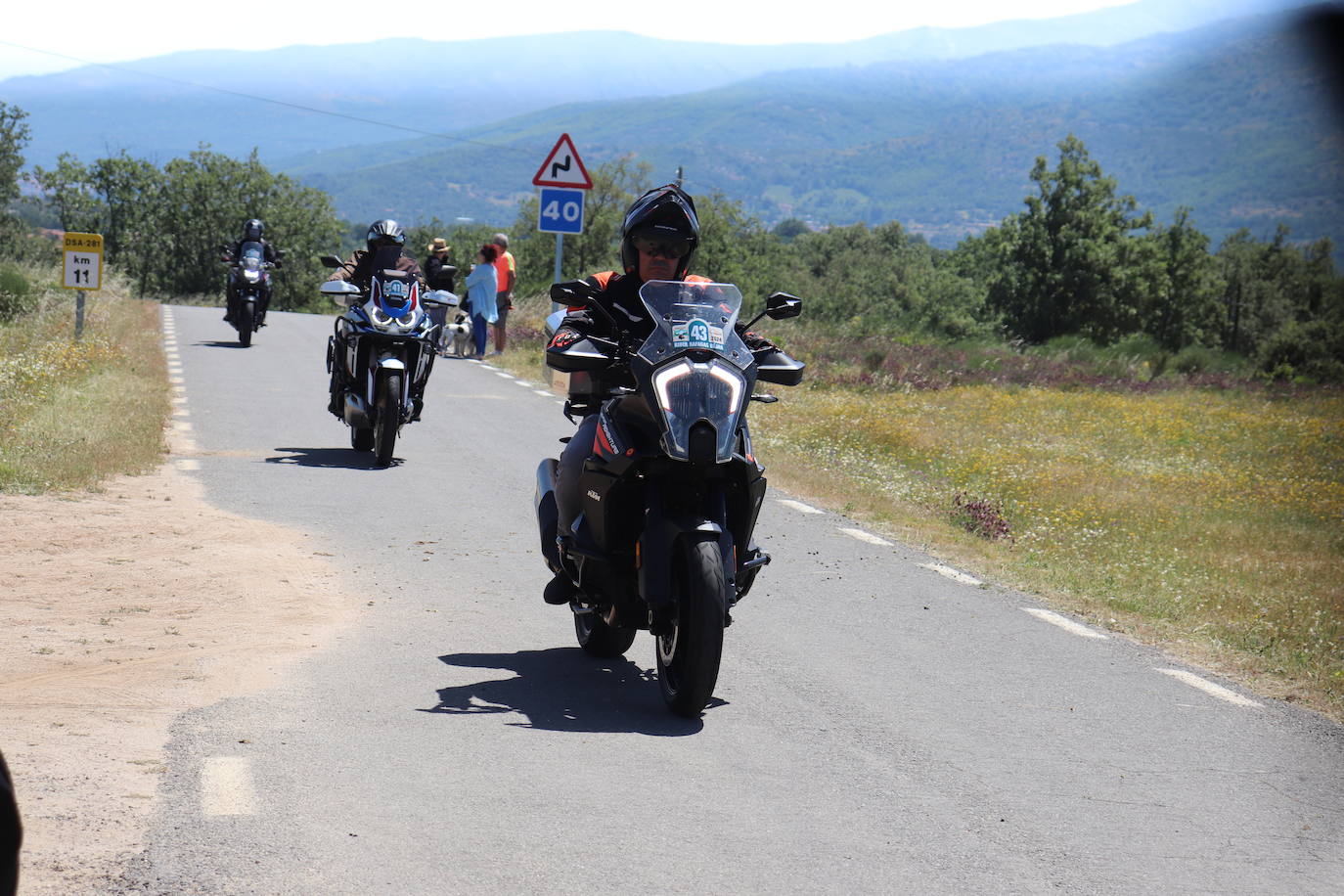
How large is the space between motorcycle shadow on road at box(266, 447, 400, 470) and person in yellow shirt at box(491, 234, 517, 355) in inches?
447

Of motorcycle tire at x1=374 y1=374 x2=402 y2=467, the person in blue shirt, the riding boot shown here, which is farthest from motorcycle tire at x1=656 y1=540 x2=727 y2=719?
the person in blue shirt

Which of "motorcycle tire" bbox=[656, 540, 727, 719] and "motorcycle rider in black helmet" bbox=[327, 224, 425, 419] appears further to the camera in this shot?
"motorcycle rider in black helmet" bbox=[327, 224, 425, 419]

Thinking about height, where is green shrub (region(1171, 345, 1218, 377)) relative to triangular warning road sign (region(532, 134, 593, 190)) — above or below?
below

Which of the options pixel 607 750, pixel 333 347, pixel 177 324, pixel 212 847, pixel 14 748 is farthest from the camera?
pixel 177 324

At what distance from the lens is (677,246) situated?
20.7 feet

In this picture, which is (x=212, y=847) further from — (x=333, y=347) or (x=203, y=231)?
(x=203, y=231)

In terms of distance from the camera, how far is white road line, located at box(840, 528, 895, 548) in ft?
34.1

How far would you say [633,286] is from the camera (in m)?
6.30

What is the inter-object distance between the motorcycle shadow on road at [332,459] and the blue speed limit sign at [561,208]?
30.1 feet

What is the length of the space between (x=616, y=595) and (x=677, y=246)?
150 centimetres

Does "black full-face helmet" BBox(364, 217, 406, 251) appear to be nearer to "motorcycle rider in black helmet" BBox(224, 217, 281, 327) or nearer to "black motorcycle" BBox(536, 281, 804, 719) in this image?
"black motorcycle" BBox(536, 281, 804, 719)

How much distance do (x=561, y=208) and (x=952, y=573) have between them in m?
13.8

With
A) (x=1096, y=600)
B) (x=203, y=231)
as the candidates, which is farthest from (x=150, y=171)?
(x=1096, y=600)

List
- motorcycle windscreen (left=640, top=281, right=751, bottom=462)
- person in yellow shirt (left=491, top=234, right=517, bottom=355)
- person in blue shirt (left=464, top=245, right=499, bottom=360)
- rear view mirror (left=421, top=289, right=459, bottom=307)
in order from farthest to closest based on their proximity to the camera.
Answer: person in yellow shirt (left=491, top=234, right=517, bottom=355), person in blue shirt (left=464, top=245, right=499, bottom=360), rear view mirror (left=421, top=289, right=459, bottom=307), motorcycle windscreen (left=640, top=281, right=751, bottom=462)
